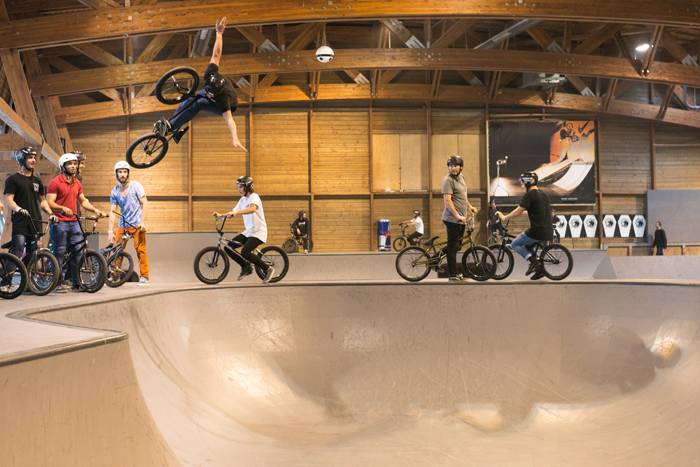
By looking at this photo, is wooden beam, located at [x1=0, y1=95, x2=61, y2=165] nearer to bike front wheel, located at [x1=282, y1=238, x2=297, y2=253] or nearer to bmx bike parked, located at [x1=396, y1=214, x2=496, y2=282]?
bmx bike parked, located at [x1=396, y1=214, x2=496, y2=282]

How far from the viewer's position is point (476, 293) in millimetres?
6324

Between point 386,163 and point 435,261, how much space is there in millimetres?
11477

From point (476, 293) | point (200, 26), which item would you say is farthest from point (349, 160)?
point (476, 293)

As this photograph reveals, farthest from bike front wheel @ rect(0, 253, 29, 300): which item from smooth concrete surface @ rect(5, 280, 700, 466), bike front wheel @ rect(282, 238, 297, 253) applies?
bike front wheel @ rect(282, 238, 297, 253)

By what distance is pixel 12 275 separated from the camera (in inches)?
208

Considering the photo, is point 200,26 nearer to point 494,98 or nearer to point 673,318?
point 673,318

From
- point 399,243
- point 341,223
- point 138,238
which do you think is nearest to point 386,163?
point 341,223

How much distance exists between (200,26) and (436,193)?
11.1 m

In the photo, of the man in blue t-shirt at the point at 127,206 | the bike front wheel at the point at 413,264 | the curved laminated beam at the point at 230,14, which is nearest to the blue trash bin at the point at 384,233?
the curved laminated beam at the point at 230,14

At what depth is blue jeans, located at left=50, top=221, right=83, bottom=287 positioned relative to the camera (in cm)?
630

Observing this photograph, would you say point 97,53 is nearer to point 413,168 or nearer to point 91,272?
point 91,272

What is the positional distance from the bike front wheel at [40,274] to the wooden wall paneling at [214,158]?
12876 millimetres

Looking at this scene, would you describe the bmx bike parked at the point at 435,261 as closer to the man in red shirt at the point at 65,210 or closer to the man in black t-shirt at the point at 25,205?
the man in red shirt at the point at 65,210

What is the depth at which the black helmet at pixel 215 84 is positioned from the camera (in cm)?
557
